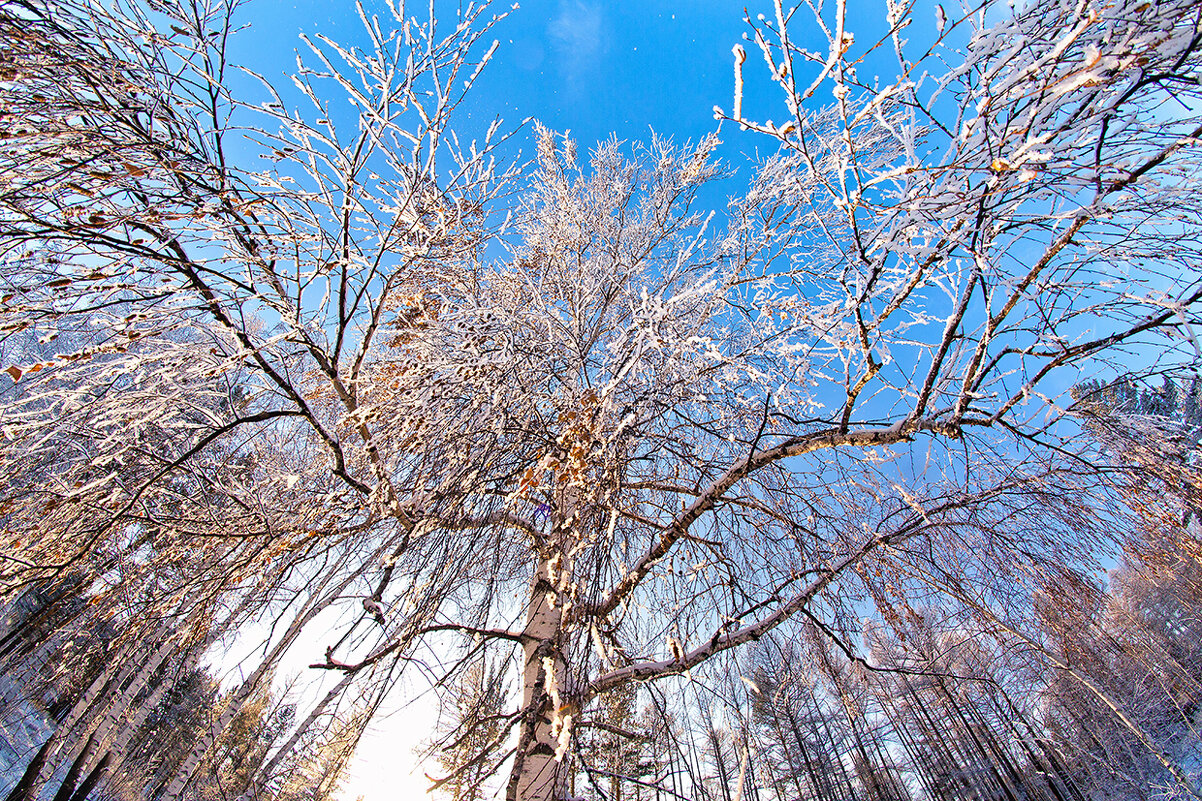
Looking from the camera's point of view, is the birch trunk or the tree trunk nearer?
the birch trunk

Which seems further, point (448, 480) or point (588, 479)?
point (448, 480)

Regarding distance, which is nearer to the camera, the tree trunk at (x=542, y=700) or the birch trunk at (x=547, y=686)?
the birch trunk at (x=547, y=686)

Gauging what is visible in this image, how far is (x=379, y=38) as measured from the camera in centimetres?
197

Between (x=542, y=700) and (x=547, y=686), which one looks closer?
(x=547, y=686)

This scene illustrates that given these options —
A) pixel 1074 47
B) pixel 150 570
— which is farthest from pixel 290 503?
pixel 1074 47

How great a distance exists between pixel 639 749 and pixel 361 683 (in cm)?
797

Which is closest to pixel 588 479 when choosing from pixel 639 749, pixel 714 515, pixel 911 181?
pixel 714 515

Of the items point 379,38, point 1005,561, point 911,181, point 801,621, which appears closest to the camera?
point 911,181

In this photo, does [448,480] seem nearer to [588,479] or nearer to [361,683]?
[588,479]

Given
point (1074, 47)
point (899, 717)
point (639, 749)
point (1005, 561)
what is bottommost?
point (1005, 561)

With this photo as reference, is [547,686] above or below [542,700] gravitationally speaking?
below

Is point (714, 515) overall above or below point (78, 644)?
above

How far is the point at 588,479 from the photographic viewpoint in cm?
239

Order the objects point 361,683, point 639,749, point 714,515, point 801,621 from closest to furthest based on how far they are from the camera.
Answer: point 361,683 → point 801,621 → point 714,515 → point 639,749
